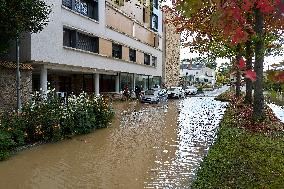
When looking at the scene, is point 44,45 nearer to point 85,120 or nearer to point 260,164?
point 85,120

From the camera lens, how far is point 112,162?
34.7 ft

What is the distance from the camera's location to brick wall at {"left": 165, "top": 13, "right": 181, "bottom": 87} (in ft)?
202

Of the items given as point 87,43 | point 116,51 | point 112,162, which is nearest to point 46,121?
point 112,162

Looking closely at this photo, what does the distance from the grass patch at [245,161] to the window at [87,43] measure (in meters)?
16.4

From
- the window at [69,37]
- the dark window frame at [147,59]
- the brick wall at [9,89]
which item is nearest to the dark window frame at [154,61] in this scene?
the dark window frame at [147,59]

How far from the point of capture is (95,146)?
42.7 ft

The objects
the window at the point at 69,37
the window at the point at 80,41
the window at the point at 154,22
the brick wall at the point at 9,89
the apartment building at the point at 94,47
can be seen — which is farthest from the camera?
the window at the point at 154,22

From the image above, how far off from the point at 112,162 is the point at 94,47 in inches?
789

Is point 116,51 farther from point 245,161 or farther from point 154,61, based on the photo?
point 245,161

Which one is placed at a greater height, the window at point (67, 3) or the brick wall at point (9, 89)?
the window at point (67, 3)

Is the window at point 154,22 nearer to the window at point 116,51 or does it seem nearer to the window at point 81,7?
the window at point 116,51

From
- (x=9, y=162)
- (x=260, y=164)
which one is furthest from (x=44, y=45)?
(x=260, y=164)

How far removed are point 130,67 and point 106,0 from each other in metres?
8.95

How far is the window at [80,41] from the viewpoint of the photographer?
25.2 metres
